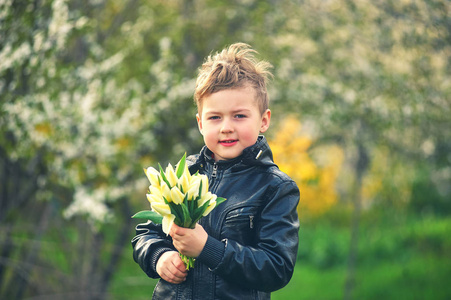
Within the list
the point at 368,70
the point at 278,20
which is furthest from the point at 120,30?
the point at 368,70

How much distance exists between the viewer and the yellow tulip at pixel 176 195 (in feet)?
4.91

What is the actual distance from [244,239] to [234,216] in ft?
0.29

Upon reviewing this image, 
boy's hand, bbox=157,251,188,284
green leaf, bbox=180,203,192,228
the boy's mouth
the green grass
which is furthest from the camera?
the green grass

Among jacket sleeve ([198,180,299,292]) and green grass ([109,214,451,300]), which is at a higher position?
green grass ([109,214,451,300])

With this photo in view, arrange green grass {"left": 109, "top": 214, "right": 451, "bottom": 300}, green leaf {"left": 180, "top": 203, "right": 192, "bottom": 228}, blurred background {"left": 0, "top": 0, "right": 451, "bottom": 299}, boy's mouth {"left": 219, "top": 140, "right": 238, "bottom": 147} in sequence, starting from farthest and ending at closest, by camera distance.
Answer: green grass {"left": 109, "top": 214, "right": 451, "bottom": 300} → blurred background {"left": 0, "top": 0, "right": 451, "bottom": 299} → boy's mouth {"left": 219, "top": 140, "right": 238, "bottom": 147} → green leaf {"left": 180, "top": 203, "right": 192, "bottom": 228}

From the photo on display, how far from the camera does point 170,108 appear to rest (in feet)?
16.4

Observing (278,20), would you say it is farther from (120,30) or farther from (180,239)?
(180,239)

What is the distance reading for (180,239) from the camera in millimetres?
Result: 1536

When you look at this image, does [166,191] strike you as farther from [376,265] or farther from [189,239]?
[376,265]

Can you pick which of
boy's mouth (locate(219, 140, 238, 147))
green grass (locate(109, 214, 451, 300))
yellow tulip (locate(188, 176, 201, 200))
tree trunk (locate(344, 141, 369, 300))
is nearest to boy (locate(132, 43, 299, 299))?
boy's mouth (locate(219, 140, 238, 147))

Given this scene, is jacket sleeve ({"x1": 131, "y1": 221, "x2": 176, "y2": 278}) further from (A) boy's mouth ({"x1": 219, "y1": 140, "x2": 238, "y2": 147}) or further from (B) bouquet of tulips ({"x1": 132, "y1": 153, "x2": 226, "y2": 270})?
(A) boy's mouth ({"x1": 219, "y1": 140, "x2": 238, "y2": 147})

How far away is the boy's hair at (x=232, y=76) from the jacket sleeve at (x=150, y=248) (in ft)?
1.63

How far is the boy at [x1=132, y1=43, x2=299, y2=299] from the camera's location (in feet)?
5.18

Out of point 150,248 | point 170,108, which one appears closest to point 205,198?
point 150,248
